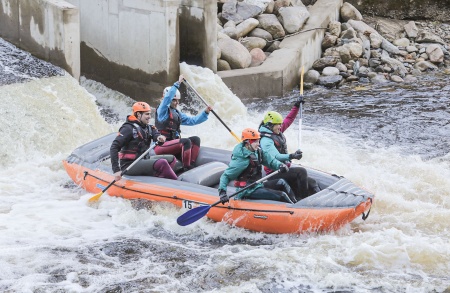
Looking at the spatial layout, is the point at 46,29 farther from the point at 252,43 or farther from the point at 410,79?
the point at 410,79

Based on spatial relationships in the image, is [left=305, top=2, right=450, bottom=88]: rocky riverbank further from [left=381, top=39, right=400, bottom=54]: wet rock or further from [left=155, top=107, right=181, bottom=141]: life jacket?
[left=155, top=107, right=181, bottom=141]: life jacket

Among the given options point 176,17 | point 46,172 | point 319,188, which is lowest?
point 46,172

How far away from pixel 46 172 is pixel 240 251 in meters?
3.95

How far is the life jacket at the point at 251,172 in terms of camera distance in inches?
348

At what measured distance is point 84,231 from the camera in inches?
366

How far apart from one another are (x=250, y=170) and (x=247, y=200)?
36cm

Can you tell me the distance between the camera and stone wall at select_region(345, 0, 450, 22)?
66.0ft

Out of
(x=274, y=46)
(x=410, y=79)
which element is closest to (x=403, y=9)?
(x=410, y=79)

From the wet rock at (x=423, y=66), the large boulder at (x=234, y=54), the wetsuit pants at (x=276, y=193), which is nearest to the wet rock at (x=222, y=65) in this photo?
the large boulder at (x=234, y=54)

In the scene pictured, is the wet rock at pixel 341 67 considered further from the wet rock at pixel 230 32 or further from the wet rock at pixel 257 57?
the wet rock at pixel 230 32

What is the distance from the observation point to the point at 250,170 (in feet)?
29.1

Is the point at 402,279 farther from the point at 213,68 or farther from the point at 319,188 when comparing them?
the point at 213,68

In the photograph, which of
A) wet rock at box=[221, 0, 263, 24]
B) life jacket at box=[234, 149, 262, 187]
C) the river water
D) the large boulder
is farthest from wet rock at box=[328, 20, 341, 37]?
life jacket at box=[234, 149, 262, 187]

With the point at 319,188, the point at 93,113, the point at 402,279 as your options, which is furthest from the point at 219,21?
the point at 402,279
